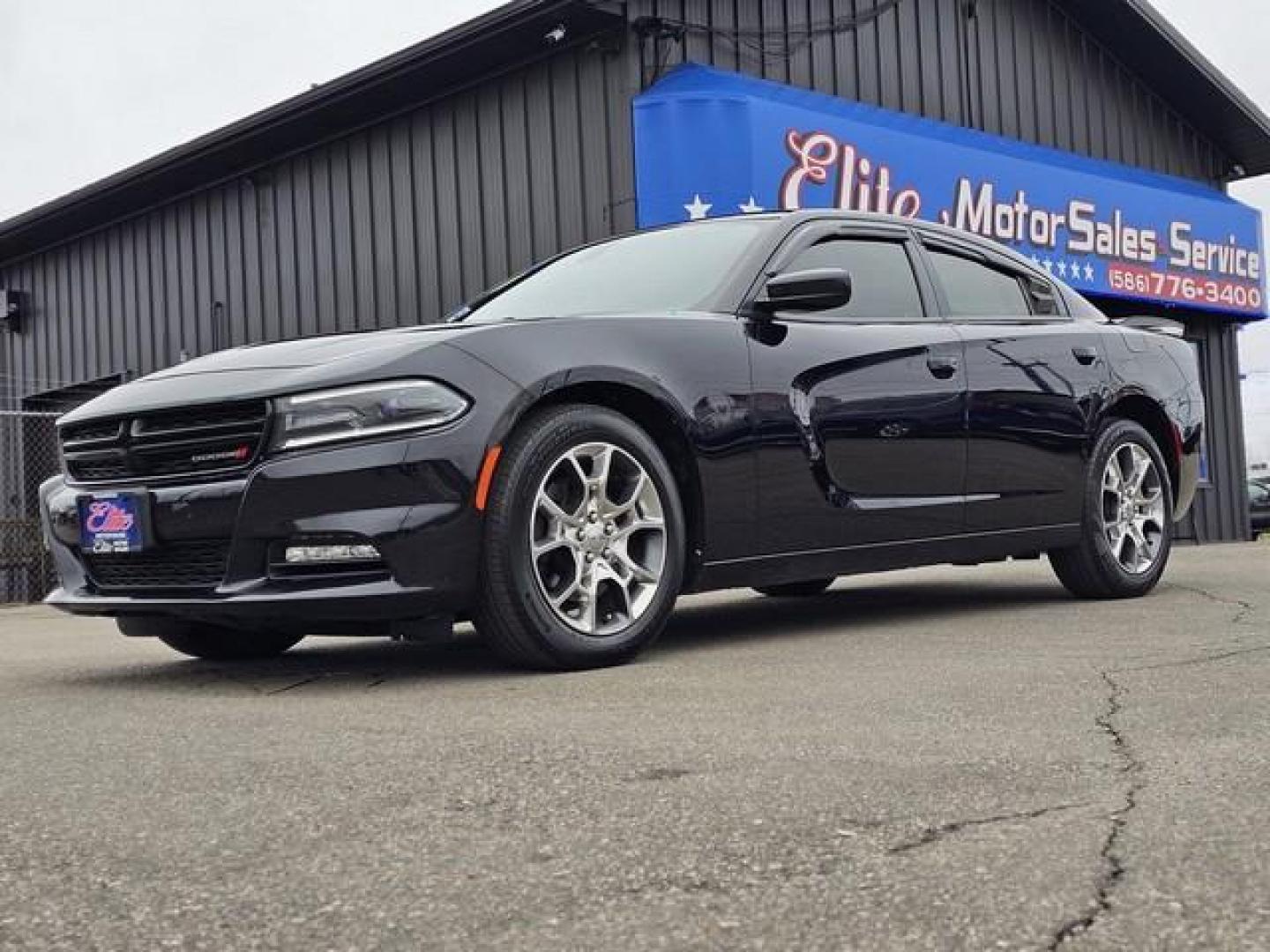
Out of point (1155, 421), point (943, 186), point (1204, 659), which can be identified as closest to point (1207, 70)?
point (943, 186)

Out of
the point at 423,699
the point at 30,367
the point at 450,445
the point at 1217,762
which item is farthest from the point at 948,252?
the point at 30,367

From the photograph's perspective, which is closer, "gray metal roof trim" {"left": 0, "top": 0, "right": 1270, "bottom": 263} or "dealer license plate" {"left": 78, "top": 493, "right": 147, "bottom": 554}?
"dealer license plate" {"left": 78, "top": 493, "right": 147, "bottom": 554}

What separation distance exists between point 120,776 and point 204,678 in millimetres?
1594

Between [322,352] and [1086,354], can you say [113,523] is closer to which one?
[322,352]

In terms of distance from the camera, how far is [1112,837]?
6.46 ft

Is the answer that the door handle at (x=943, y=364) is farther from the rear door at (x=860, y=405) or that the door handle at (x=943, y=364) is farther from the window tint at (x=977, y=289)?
the window tint at (x=977, y=289)

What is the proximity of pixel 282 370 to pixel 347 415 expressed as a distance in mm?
274

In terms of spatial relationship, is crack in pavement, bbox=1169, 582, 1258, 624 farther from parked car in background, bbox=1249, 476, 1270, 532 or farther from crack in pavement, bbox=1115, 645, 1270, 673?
parked car in background, bbox=1249, 476, 1270, 532

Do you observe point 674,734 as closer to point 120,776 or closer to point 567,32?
point 120,776

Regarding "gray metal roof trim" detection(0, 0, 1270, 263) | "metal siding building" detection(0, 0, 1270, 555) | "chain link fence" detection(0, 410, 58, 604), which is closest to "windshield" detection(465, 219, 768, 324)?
"chain link fence" detection(0, 410, 58, 604)

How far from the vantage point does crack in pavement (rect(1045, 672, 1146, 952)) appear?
1.60m

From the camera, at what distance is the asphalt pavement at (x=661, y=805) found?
167cm

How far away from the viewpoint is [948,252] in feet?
18.5

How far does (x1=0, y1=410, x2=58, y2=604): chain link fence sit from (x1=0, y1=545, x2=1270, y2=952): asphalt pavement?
7198mm
